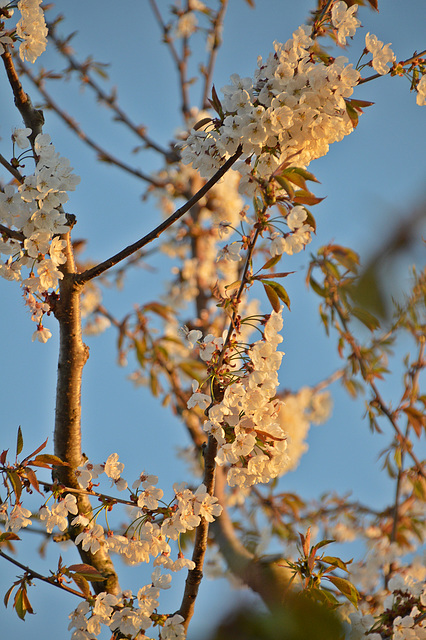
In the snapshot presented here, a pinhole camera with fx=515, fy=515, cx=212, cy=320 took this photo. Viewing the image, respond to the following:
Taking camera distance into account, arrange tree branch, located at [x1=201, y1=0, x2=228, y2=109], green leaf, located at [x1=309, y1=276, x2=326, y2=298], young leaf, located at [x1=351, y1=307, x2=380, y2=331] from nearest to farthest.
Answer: young leaf, located at [x1=351, y1=307, x2=380, y2=331], green leaf, located at [x1=309, y1=276, x2=326, y2=298], tree branch, located at [x1=201, y1=0, x2=228, y2=109]

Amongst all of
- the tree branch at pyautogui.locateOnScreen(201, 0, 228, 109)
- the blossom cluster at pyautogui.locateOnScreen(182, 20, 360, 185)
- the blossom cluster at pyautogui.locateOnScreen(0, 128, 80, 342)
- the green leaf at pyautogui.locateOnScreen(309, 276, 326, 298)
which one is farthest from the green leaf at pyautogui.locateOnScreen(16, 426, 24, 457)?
the tree branch at pyautogui.locateOnScreen(201, 0, 228, 109)

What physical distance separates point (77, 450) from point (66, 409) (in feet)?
0.36

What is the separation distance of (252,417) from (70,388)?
0.51m

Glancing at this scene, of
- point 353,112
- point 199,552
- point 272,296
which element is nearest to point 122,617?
point 199,552

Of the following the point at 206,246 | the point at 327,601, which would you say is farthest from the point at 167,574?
the point at 206,246

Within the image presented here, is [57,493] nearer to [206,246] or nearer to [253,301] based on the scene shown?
[206,246]

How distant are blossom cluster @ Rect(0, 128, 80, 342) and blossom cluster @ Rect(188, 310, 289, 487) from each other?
1.25ft

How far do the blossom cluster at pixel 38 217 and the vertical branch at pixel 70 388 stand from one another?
97 mm

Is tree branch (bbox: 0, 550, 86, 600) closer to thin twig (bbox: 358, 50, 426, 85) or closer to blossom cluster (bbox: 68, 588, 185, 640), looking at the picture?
blossom cluster (bbox: 68, 588, 185, 640)

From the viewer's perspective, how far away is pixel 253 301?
13.2ft

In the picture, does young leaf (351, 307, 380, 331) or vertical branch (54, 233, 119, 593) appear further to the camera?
vertical branch (54, 233, 119, 593)

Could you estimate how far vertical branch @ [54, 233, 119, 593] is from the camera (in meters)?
1.22

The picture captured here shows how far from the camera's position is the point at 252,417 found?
39.1 inches

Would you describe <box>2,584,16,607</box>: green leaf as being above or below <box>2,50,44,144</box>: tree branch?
below
